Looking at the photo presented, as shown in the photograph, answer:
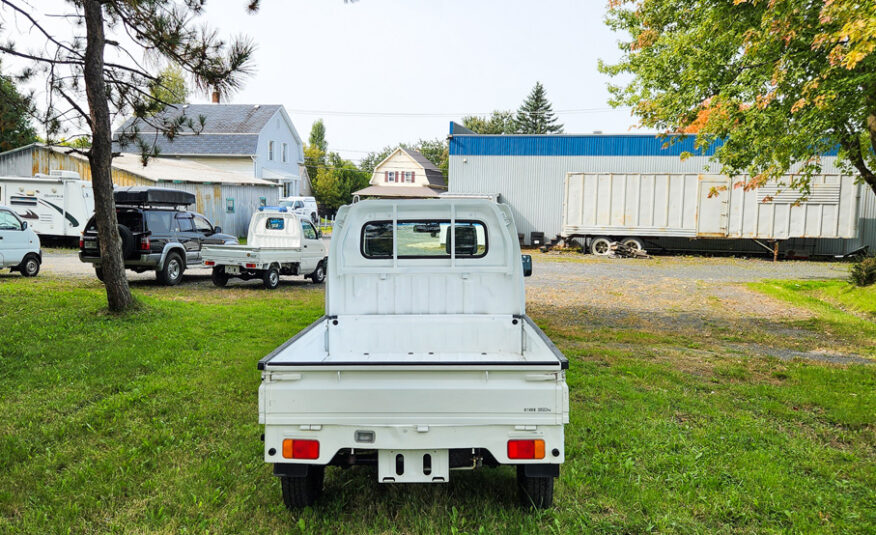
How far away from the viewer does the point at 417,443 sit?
3514 millimetres

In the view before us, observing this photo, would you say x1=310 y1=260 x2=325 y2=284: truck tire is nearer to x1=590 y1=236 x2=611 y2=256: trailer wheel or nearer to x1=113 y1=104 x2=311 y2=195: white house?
x1=590 y1=236 x2=611 y2=256: trailer wheel

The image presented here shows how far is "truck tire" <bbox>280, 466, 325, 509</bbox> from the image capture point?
3814 mm

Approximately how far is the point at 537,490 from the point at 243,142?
1495 inches

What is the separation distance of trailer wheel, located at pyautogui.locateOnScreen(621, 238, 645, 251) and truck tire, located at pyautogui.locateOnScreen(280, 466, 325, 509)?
82.2 ft

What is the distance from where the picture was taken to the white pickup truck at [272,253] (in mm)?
14469

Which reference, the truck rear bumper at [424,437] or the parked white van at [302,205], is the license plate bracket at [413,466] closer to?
the truck rear bumper at [424,437]

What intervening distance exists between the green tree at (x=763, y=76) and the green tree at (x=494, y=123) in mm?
81001

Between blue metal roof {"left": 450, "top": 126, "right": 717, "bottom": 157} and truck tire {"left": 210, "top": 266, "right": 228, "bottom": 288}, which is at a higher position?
blue metal roof {"left": 450, "top": 126, "right": 717, "bottom": 157}

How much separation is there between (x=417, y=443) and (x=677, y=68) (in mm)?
12468

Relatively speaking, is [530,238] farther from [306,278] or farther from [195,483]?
[195,483]

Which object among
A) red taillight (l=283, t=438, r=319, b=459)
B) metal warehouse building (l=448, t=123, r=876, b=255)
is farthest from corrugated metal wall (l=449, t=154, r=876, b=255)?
red taillight (l=283, t=438, r=319, b=459)

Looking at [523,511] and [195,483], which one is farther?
[195,483]

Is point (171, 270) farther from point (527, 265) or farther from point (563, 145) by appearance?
point (563, 145)

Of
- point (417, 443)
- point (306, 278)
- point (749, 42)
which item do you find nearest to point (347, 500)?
point (417, 443)
